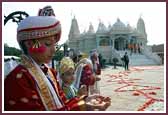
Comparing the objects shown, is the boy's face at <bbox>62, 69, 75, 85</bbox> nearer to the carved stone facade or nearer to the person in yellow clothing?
the person in yellow clothing

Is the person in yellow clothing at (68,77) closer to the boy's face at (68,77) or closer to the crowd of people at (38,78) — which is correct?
the boy's face at (68,77)

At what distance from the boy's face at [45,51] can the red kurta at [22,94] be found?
0.12m

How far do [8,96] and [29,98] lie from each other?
135 mm

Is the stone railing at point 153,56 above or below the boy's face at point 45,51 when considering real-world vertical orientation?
below

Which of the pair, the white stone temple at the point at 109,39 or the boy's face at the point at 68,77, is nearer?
the boy's face at the point at 68,77

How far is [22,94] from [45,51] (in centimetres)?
33

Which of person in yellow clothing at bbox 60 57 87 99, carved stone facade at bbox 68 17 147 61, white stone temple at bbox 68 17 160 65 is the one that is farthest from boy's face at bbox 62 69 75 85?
carved stone facade at bbox 68 17 147 61

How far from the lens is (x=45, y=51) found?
2.14 m

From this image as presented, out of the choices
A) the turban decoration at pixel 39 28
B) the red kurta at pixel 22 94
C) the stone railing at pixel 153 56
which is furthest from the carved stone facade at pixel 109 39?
the red kurta at pixel 22 94

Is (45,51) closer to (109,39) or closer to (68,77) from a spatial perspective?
(68,77)

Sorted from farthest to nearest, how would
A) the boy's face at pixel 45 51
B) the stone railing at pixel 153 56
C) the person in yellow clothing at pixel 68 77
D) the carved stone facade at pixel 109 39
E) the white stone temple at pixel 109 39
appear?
the carved stone facade at pixel 109 39
the white stone temple at pixel 109 39
the stone railing at pixel 153 56
the person in yellow clothing at pixel 68 77
the boy's face at pixel 45 51

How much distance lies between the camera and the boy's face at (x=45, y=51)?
214 cm

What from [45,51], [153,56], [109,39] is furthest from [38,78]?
[109,39]

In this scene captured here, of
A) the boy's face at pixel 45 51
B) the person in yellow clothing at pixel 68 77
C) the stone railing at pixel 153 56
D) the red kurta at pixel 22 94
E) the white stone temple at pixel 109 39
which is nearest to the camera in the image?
the red kurta at pixel 22 94
